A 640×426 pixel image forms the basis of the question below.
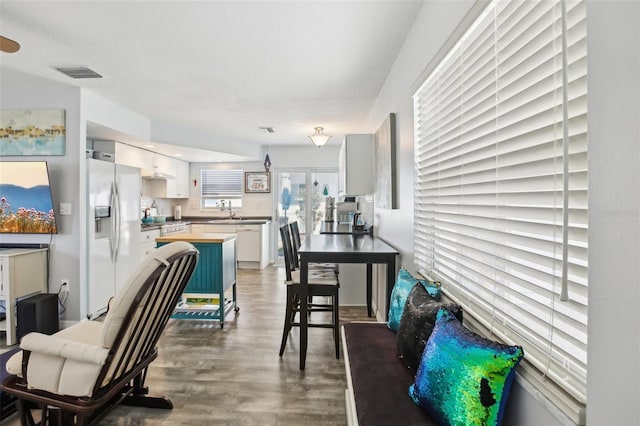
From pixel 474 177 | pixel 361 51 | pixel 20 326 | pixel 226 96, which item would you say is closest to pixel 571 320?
pixel 474 177

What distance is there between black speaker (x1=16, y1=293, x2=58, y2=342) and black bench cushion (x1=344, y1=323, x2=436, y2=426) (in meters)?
2.90

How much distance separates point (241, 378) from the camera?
Result: 7.82ft

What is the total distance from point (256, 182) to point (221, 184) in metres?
0.81

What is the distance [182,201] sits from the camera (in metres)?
7.12

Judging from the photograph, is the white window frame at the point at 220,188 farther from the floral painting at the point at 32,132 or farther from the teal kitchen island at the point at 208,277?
the floral painting at the point at 32,132

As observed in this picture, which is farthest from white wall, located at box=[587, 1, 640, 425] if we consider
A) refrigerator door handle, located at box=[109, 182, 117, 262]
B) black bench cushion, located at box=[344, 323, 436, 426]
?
refrigerator door handle, located at box=[109, 182, 117, 262]

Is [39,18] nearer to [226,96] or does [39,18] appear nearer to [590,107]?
[226,96]

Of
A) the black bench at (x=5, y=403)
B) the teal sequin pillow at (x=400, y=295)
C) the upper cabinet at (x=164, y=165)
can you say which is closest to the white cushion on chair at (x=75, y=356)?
the black bench at (x=5, y=403)

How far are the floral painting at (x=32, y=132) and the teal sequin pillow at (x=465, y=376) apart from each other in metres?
3.96

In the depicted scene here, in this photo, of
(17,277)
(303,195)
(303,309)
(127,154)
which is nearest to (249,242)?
(303,195)

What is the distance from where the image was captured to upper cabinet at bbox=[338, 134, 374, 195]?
4.03 meters

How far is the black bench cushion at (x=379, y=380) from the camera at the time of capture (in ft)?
3.81

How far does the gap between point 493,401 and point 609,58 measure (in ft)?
2.99

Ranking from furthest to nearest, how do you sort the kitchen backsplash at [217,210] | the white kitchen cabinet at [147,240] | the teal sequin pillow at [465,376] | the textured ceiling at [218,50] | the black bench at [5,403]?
the kitchen backsplash at [217,210]
the white kitchen cabinet at [147,240]
the textured ceiling at [218,50]
the black bench at [5,403]
the teal sequin pillow at [465,376]
